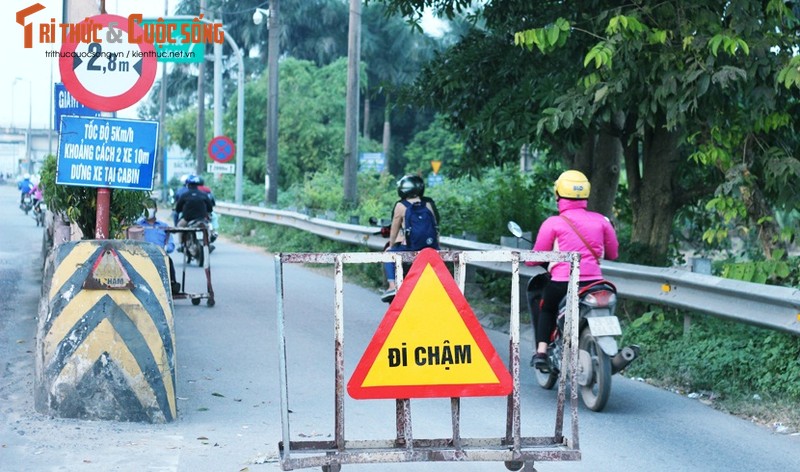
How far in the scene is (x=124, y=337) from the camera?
8031 mm

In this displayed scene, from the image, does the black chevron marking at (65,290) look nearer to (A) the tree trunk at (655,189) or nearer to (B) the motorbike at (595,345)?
(B) the motorbike at (595,345)

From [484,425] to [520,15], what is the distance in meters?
7.49

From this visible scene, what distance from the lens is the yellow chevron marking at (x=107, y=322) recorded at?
314 inches

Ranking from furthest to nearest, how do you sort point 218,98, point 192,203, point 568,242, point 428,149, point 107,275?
point 428,149 → point 218,98 → point 192,203 → point 568,242 → point 107,275

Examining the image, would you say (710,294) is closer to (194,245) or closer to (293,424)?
(293,424)

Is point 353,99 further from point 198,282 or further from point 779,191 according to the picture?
point 779,191

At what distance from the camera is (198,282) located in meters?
17.5

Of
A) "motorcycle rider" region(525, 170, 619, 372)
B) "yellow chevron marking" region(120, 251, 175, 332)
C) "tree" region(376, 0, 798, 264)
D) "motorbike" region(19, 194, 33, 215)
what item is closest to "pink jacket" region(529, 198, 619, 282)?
"motorcycle rider" region(525, 170, 619, 372)

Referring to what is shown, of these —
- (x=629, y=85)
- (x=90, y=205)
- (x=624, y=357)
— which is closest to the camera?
(x=624, y=357)

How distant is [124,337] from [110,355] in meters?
0.15

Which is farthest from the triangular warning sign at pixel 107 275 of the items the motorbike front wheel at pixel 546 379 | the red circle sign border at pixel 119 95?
the motorbike front wheel at pixel 546 379

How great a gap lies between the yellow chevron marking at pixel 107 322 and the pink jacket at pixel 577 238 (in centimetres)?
283

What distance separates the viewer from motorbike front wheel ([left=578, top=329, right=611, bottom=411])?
8.62 m

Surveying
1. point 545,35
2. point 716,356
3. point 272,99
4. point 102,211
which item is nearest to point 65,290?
point 102,211
